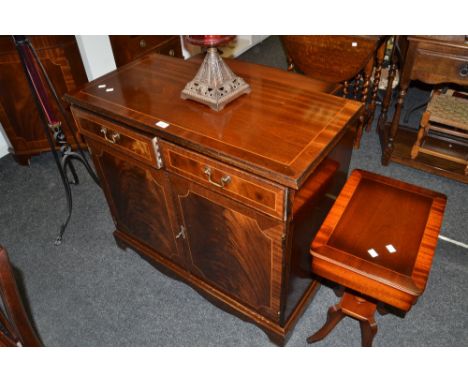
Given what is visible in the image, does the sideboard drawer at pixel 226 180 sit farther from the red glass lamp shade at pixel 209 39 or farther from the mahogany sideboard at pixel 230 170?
the red glass lamp shade at pixel 209 39

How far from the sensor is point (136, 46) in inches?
118

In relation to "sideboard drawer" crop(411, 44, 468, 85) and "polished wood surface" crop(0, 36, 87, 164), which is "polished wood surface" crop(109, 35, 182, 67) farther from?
"sideboard drawer" crop(411, 44, 468, 85)

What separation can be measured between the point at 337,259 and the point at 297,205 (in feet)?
0.83

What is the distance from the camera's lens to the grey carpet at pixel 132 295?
1.98m

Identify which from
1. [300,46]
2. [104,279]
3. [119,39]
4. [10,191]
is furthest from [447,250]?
[10,191]

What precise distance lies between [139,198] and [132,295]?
62 centimetres

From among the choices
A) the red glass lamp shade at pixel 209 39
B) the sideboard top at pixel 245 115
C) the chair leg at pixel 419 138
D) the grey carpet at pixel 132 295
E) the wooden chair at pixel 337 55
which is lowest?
the grey carpet at pixel 132 295

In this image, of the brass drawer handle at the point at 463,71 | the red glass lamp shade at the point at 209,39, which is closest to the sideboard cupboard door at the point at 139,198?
the red glass lamp shade at the point at 209,39

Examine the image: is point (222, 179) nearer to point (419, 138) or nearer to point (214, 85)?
point (214, 85)

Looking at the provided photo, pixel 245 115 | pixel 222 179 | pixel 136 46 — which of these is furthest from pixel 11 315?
pixel 136 46

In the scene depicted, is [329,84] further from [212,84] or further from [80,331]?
[80,331]

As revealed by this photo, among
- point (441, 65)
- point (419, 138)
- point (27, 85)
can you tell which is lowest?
point (419, 138)

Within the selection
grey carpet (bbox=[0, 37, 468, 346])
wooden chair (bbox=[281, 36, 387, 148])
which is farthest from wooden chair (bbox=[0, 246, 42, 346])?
wooden chair (bbox=[281, 36, 387, 148])

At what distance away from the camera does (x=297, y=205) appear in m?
1.37
